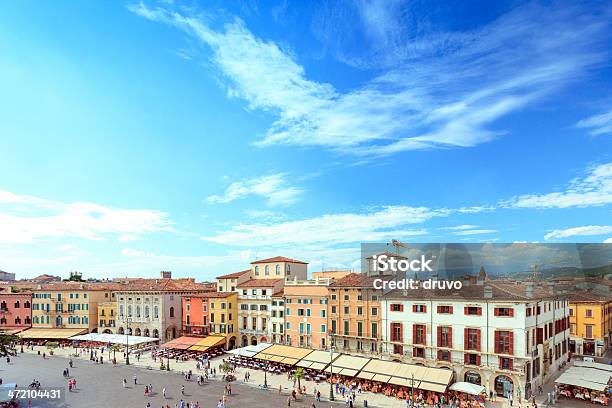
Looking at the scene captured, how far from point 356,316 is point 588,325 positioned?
3463 centimetres

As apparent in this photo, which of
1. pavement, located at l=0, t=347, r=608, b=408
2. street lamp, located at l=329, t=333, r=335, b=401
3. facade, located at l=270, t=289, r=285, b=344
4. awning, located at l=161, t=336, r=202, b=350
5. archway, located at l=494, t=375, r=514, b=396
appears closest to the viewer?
archway, located at l=494, t=375, r=514, b=396

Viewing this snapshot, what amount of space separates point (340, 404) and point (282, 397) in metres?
6.03

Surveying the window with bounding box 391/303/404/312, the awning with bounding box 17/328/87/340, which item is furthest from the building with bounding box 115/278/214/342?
the window with bounding box 391/303/404/312

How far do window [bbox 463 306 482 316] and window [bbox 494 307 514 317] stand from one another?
5.05ft

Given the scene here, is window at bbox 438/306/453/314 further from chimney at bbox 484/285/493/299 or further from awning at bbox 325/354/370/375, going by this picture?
awning at bbox 325/354/370/375

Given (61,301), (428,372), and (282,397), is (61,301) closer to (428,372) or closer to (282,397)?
(282,397)

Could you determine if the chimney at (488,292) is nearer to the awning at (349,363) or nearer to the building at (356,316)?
the building at (356,316)

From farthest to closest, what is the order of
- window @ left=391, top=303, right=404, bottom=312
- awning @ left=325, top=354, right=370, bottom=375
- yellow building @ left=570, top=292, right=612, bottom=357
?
yellow building @ left=570, top=292, right=612, bottom=357
window @ left=391, top=303, right=404, bottom=312
awning @ left=325, top=354, right=370, bottom=375

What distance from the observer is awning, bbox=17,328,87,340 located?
74.6 meters

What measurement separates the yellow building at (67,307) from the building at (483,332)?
5539cm

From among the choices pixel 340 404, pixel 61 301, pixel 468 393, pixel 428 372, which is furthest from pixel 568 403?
pixel 61 301

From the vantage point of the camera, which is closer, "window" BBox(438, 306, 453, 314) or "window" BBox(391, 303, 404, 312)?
"window" BBox(438, 306, 453, 314)

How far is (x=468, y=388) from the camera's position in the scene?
4191 cm

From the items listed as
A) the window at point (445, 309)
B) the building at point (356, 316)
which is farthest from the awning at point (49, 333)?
the window at point (445, 309)
